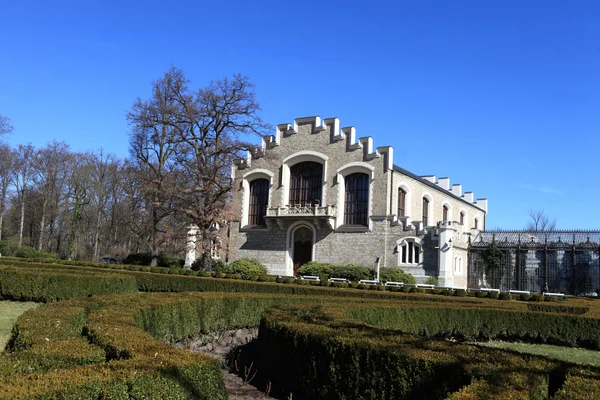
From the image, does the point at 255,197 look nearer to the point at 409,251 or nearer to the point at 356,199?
the point at 356,199

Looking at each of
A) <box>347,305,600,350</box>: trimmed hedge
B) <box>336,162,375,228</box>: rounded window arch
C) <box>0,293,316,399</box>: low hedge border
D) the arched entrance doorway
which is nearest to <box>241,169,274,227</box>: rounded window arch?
the arched entrance doorway

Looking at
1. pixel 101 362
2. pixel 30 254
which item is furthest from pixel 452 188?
pixel 101 362

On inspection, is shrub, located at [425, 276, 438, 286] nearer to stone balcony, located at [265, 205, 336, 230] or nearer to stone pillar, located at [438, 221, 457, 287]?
stone pillar, located at [438, 221, 457, 287]

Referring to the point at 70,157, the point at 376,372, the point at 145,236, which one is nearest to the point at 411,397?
the point at 376,372

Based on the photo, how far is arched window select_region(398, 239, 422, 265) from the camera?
3238cm

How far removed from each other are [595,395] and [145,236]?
46.2 m

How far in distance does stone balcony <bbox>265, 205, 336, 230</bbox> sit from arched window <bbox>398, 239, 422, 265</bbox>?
531 centimetres

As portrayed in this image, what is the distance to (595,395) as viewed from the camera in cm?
449

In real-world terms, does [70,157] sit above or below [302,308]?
above

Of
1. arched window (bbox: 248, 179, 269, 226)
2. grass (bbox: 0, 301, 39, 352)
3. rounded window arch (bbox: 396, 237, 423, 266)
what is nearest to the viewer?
grass (bbox: 0, 301, 39, 352)

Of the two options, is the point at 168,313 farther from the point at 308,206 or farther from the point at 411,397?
the point at 308,206

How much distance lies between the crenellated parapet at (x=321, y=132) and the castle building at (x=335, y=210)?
72mm

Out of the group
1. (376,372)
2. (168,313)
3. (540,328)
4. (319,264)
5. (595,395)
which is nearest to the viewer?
(595,395)

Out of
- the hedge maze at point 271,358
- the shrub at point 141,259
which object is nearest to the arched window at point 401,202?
the shrub at point 141,259
